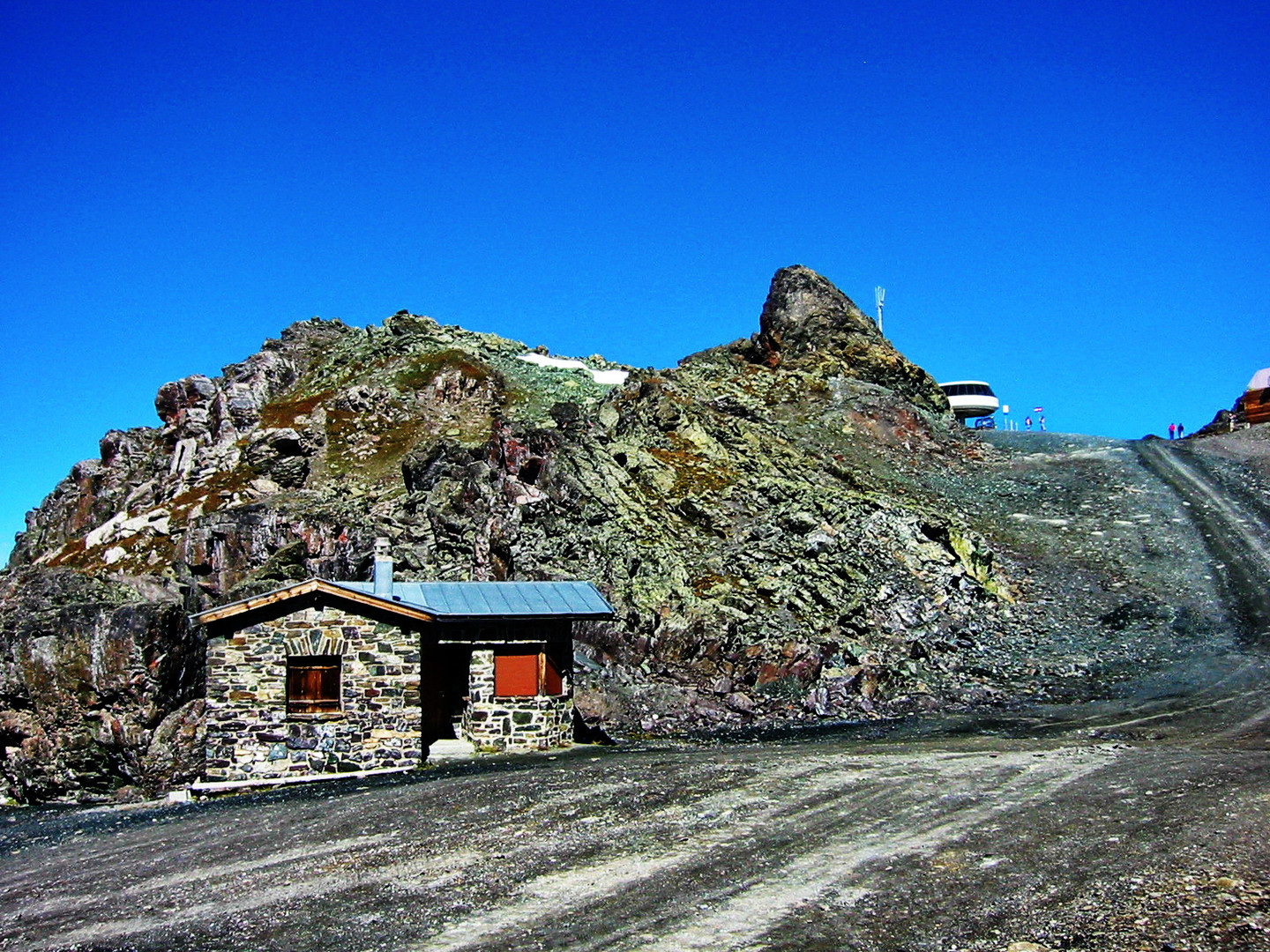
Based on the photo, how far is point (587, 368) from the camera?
67.5 metres

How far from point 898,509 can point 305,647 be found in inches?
1081

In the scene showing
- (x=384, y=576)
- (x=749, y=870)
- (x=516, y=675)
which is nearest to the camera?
(x=749, y=870)

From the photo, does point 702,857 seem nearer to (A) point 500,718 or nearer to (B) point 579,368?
(A) point 500,718

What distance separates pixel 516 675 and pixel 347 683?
4206 mm

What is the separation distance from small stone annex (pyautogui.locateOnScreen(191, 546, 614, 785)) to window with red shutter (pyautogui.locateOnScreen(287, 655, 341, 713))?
0.02 meters

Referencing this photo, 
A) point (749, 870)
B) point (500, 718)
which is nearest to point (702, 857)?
point (749, 870)

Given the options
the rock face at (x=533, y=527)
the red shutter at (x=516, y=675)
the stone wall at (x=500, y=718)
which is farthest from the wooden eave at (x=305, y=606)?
the rock face at (x=533, y=527)

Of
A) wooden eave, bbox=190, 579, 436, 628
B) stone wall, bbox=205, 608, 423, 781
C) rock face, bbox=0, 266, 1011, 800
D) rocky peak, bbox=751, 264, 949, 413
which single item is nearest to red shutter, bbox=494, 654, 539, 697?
stone wall, bbox=205, 608, 423, 781

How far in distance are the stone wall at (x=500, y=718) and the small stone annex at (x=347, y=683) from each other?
26mm

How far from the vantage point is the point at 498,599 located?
26.5 metres

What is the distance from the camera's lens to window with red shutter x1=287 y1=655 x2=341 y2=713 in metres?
24.0

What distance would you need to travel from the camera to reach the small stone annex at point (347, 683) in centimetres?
2366

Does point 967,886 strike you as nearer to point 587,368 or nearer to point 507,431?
point 507,431

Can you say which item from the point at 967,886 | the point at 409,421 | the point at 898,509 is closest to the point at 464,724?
the point at 967,886
